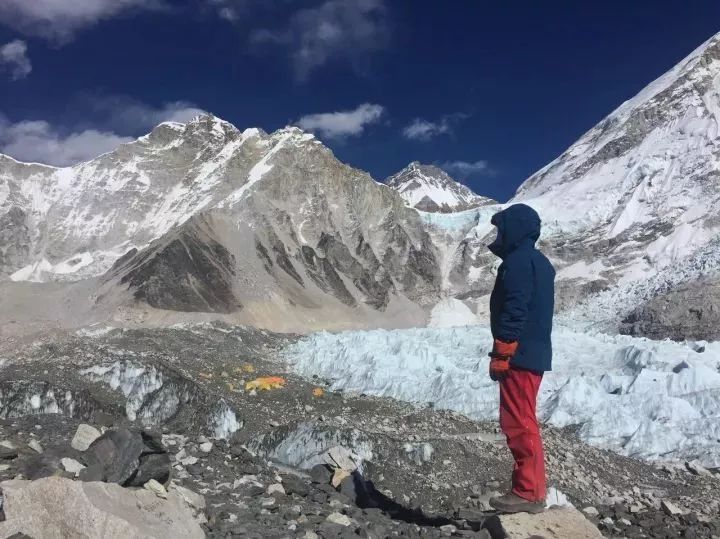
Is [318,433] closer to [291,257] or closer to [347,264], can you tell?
[291,257]

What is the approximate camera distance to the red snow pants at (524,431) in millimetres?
5141

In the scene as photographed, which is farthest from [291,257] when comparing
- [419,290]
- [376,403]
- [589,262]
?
[376,403]

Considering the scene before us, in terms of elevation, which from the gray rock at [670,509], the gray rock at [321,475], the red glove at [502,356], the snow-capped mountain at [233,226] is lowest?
the gray rock at [670,509]

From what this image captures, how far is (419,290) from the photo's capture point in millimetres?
75500

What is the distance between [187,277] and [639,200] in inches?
2193

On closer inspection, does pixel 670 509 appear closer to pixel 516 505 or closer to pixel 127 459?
pixel 516 505

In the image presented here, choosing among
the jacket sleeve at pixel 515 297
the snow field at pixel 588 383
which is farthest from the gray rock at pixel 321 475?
the snow field at pixel 588 383

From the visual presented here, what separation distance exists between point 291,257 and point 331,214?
46.5 feet

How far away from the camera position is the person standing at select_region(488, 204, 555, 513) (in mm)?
5035

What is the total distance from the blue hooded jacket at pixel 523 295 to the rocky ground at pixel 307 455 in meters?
1.56

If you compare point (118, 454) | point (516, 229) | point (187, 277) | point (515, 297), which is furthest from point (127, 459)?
point (187, 277)

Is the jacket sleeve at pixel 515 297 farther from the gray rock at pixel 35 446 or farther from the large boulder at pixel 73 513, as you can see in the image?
the gray rock at pixel 35 446

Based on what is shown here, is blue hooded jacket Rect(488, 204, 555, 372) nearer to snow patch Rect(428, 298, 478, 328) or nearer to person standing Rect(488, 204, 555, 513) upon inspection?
person standing Rect(488, 204, 555, 513)

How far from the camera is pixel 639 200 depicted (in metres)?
76.4
